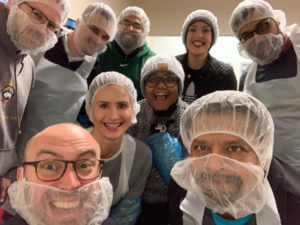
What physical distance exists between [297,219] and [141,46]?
223 centimetres

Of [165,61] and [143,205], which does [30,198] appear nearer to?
[143,205]

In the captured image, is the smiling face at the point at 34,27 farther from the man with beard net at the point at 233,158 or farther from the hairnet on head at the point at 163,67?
A: the man with beard net at the point at 233,158

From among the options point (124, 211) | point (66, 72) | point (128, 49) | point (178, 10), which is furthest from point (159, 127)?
point (178, 10)

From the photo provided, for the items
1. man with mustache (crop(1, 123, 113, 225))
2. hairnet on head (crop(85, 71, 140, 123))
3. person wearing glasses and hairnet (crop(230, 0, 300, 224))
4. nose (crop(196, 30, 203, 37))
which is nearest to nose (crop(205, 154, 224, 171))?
man with mustache (crop(1, 123, 113, 225))

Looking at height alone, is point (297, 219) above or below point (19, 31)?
below

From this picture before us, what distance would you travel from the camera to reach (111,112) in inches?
75.3

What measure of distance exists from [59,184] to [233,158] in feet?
2.60

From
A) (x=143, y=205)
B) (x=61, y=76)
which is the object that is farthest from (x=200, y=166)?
(x=61, y=76)

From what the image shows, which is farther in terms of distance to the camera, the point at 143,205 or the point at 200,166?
the point at 143,205

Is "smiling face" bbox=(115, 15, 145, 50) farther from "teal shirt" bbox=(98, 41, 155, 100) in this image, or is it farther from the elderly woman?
the elderly woman

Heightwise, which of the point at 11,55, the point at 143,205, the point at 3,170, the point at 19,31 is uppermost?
the point at 19,31

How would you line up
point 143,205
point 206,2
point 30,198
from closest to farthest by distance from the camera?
point 30,198
point 143,205
point 206,2

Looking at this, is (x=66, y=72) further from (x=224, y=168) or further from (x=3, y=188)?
(x=224, y=168)

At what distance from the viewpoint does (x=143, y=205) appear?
2.12 meters
